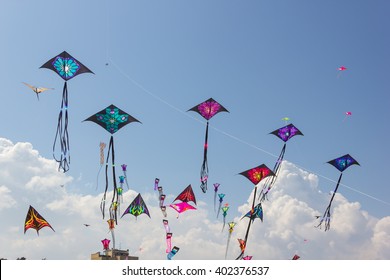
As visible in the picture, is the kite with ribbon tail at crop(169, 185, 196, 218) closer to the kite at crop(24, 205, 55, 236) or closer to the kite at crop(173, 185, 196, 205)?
the kite at crop(173, 185, 196, 205)

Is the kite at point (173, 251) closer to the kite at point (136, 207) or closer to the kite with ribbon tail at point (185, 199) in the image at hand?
the kite with ribbon tail at point (185, 199)

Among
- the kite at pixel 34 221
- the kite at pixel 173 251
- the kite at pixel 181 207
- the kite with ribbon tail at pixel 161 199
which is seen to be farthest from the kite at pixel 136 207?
the kite at pixel 173 251

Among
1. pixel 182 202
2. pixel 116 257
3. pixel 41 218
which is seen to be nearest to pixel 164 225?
pixel 182 202

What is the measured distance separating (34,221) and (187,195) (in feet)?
53.1

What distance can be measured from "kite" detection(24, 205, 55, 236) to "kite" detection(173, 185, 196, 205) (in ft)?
47.3

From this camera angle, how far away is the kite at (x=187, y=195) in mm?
51844

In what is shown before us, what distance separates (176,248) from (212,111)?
42.0ft

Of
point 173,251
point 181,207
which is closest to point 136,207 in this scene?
point 181,207

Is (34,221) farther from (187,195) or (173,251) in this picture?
(187,195)

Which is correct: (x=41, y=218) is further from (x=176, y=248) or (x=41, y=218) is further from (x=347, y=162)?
(x=347, y=162)

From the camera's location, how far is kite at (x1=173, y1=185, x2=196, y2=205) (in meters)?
51.8

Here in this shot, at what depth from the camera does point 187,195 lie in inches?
2052

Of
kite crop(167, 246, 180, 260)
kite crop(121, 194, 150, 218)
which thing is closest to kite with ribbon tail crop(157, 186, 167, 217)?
kite crop(121, 194, 150, 218)

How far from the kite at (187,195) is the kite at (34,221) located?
47.3ft
